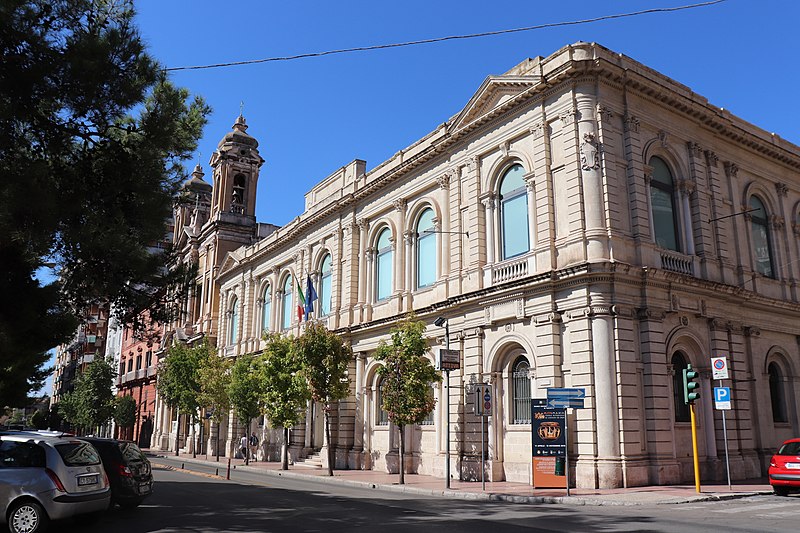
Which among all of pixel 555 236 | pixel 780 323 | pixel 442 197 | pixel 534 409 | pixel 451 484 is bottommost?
pixel 451 484

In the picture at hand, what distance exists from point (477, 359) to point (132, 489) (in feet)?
44.4

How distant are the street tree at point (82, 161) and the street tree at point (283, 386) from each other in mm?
15789

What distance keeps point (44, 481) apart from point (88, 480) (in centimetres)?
100

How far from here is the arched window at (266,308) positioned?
151ft

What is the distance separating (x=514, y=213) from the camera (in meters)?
25.4

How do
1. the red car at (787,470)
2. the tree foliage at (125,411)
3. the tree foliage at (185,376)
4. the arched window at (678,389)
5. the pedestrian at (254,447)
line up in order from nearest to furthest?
the red car at (787,470) < the arched window at (678,389) < the pedestrian at (254,447) < the tree foliage at (185,376) < the tree foliage at (125,411)

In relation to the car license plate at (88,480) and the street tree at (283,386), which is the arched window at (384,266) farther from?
the car license plate at (88,480)

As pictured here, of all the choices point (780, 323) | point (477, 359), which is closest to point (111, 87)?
point (477, 359)

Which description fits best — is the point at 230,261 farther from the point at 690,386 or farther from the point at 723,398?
the point at 723,398

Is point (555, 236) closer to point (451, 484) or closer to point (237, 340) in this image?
point (451, 484)

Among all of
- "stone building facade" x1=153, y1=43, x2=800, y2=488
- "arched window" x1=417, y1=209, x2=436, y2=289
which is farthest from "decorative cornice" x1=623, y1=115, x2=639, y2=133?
"arched window" x1=417, y1=209, x2=436, y2=289

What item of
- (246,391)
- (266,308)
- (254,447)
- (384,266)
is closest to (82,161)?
(384,266)

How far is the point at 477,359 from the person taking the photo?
81.8 feet

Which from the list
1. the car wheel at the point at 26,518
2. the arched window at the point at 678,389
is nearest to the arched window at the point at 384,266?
the arched window at the point at 678,389
